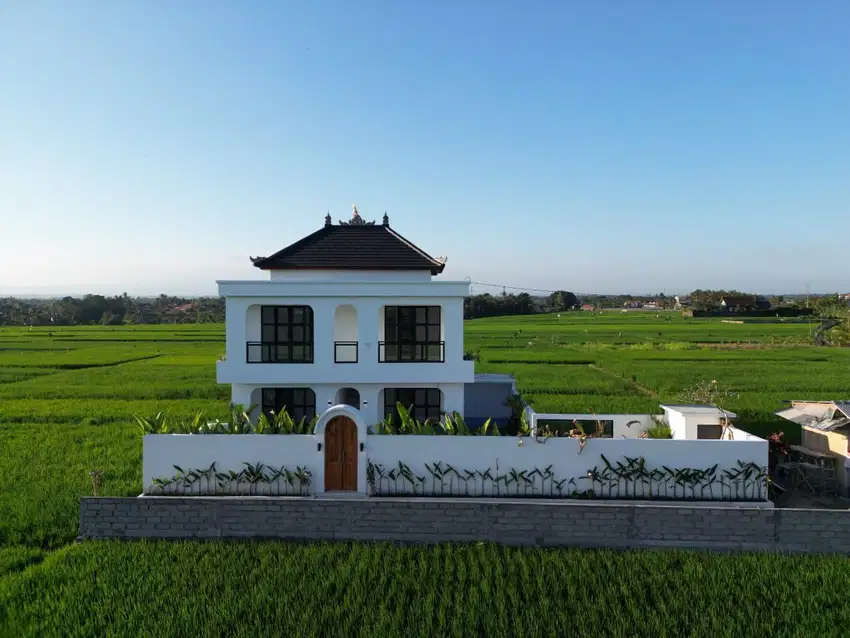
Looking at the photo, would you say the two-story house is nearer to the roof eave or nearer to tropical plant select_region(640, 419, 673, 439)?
the roof eave

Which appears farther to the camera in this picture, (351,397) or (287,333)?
(351,397)

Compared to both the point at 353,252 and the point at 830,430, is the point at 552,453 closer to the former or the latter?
the point at 830,430

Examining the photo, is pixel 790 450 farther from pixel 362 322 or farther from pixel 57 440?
pixel 57 440

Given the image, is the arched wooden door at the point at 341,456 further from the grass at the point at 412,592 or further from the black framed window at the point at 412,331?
the black framed window at the point at 412,331

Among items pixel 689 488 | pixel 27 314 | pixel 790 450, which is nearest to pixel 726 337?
pixel 790 450

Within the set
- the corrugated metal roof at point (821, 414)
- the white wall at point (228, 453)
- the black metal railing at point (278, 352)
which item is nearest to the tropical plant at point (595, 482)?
the white wall at point (228, 453)

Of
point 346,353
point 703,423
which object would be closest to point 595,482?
point 703,423

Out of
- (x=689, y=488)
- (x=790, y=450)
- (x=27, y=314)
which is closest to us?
(x=689, y=488)

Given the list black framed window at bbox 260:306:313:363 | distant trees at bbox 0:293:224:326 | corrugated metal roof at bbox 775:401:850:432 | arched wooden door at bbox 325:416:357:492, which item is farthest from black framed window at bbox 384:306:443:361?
distant trees at bbox 0:293:224:326
